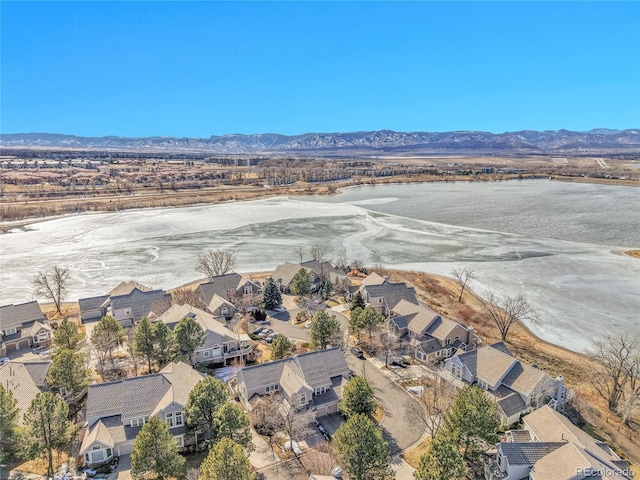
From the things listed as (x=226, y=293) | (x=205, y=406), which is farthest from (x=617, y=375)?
(x=226, y=293)

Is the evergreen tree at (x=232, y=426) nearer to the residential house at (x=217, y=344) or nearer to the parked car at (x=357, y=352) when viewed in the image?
the residential house at (x=217, y=344)

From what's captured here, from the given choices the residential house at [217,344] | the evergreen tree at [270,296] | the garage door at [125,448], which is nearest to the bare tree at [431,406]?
the residential house at [217,344]

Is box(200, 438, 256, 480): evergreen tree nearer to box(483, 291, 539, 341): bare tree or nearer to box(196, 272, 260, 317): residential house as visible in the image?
box(196, 272, 260, 317): residential house

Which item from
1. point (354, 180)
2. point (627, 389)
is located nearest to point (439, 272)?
point (627, 389)

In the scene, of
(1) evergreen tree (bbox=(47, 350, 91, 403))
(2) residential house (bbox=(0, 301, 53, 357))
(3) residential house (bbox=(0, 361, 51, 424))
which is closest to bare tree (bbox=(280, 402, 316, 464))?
(1) evergreen tree (bbox=(47, 350, 91, 403))

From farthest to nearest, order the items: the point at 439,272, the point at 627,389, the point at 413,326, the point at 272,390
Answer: the point at 439,272, the point at 413,326, the point at 627,389, the point at 272,390

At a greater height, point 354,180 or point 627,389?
point 354,180

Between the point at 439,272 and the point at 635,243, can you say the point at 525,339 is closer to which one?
the point at 439,272
